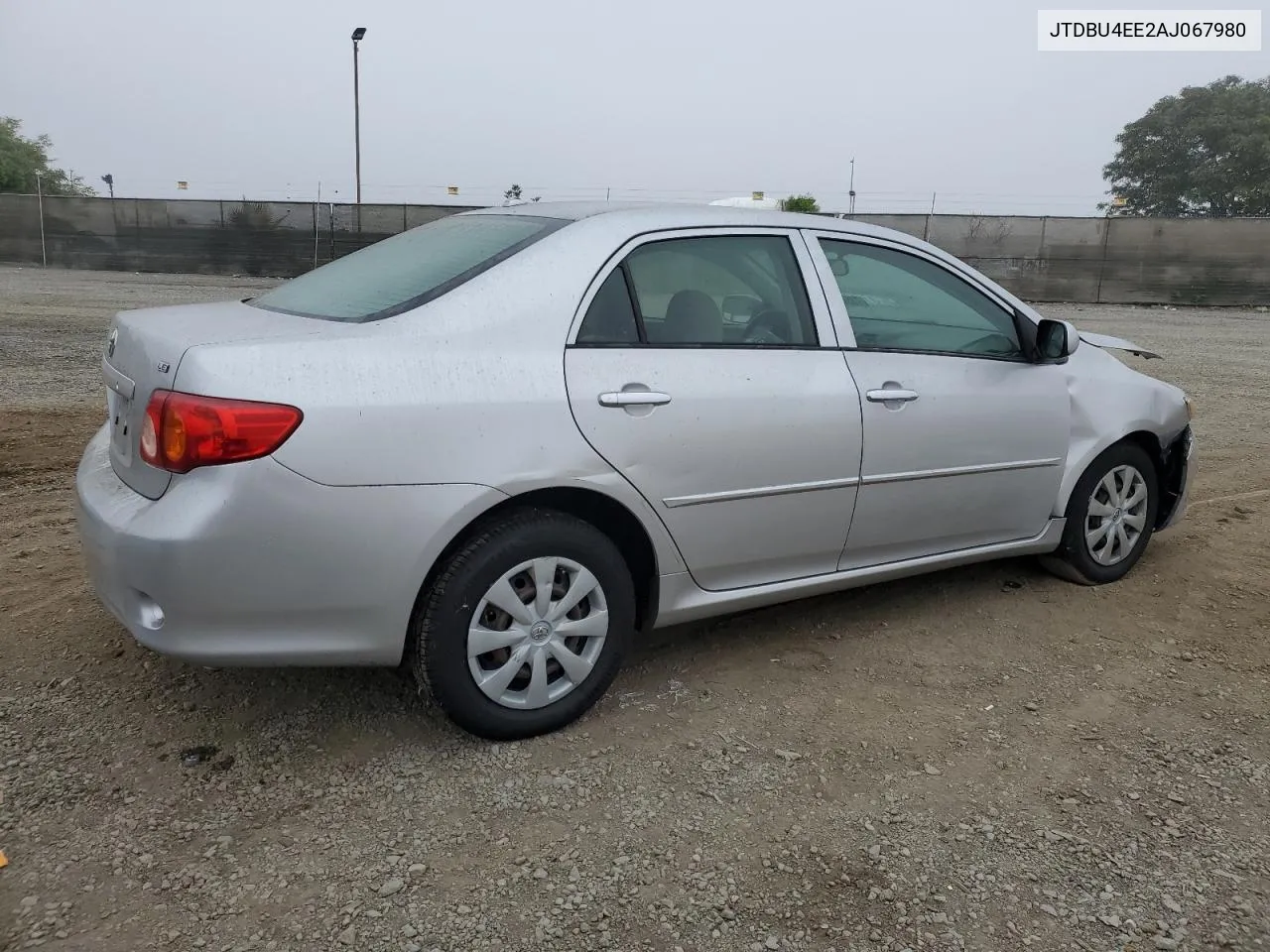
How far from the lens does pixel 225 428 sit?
2416 millimetres

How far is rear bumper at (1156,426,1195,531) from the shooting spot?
14.8 feet

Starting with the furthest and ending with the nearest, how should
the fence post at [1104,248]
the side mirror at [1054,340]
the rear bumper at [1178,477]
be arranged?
the fence post at [1104,248] < the rear bumper at [1178,477] < the side mirror at [1054,340]

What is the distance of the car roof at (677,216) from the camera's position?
3.19m

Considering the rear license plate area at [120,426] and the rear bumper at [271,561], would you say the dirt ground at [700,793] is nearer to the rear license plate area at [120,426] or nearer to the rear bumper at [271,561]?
the rear bumper at [271,561]

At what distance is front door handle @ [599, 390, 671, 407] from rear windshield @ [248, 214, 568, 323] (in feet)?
1.70

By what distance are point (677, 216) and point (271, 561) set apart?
170 cm

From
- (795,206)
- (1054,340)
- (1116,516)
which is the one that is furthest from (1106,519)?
(795,206)

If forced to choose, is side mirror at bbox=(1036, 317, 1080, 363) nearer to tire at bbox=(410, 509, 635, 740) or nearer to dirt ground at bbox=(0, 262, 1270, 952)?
dirt ground at bbox=(0, 262, 1270, 952)

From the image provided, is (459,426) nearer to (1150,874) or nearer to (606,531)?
(606,531)

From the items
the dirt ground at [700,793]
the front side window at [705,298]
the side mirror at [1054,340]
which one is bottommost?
the dirt ground at [700,793]

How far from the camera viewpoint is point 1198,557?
472 centimetres

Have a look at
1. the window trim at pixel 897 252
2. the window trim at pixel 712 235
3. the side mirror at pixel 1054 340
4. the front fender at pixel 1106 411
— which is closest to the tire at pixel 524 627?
the window trim at pixel 712 235

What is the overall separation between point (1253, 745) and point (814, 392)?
172cm

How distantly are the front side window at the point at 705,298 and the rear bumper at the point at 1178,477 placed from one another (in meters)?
2.20
